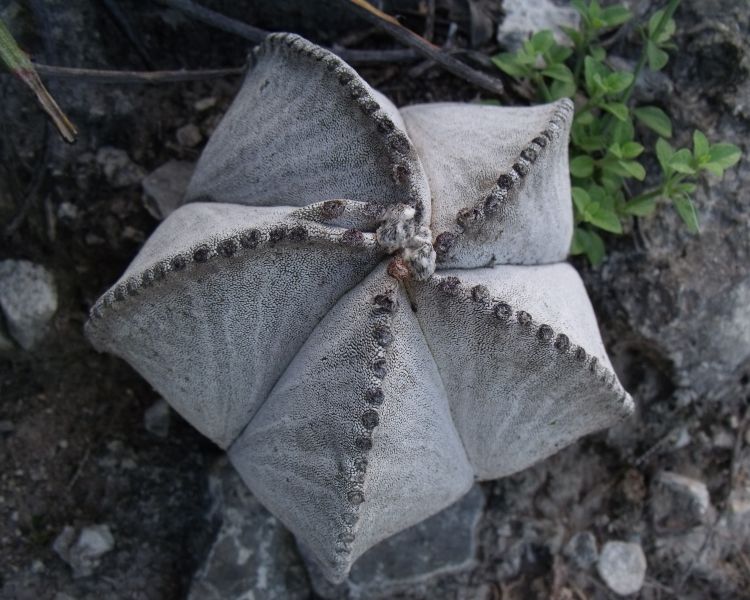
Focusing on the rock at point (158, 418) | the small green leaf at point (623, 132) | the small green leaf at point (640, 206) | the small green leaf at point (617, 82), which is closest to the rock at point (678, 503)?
the small green leaf at point (640, 206)

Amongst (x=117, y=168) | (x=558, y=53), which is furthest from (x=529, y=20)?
(x=117, y=168)

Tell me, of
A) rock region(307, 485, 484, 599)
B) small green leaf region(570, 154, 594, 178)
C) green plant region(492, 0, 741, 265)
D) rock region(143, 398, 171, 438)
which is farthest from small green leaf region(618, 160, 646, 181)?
rock region(143, 398, 171, 438)

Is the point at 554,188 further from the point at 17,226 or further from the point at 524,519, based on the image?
the point at 17,226

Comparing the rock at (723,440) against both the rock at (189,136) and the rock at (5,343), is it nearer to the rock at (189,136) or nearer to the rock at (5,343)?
the rock at (189,136)

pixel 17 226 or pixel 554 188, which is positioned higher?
pixel 554 188

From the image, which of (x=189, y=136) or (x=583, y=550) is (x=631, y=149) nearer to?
(x=583, y=550)

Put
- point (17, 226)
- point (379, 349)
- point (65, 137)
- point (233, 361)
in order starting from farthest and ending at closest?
1. point (17, 226)
2. point (65, 137)
3. point (233, 361)
4. point (379, 349)

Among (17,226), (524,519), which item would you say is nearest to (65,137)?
(17,226)
